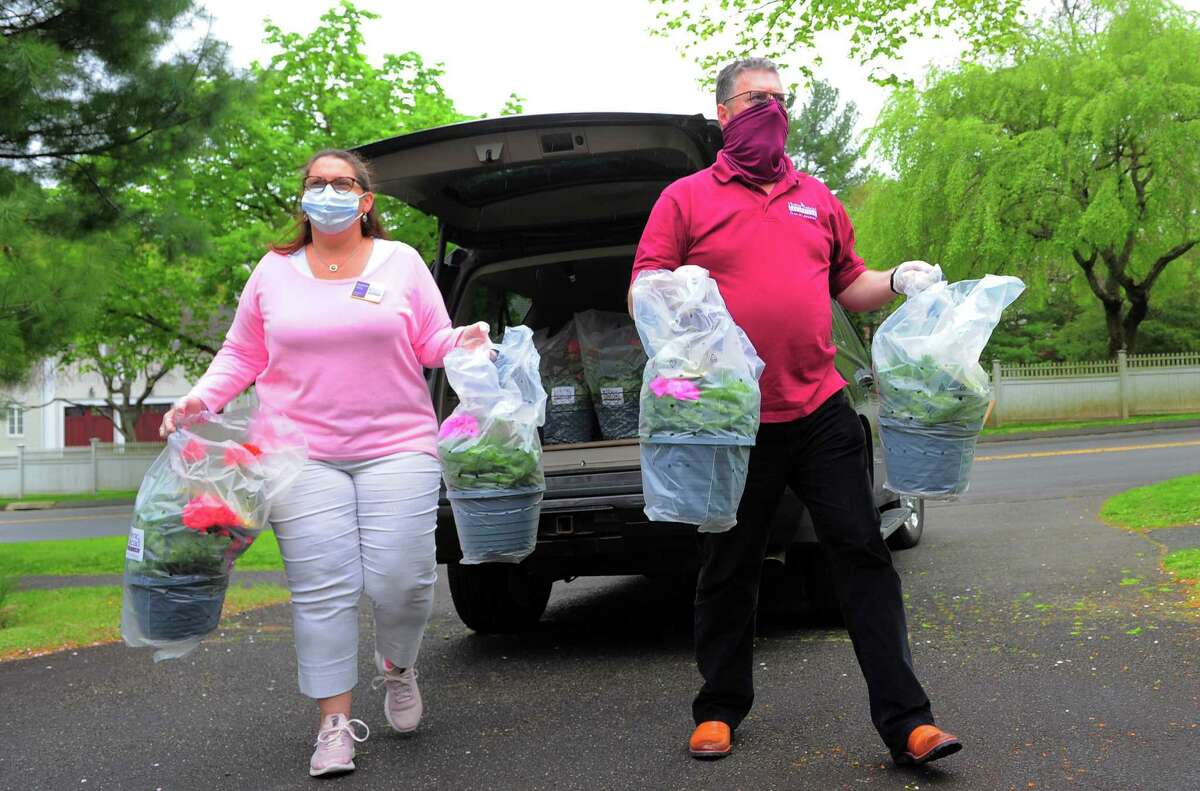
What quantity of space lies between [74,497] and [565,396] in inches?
1100

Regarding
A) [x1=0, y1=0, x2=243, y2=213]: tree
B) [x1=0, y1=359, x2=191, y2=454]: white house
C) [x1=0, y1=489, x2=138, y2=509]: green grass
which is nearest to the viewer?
[x1=0, y1=0, x2=243, y2=213]: tree

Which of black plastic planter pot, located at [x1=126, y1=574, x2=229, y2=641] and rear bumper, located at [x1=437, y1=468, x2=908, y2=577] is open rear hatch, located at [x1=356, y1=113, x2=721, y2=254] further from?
black plastic planter pot, located at [x1=126, y1=574, x2=229, y2=641]

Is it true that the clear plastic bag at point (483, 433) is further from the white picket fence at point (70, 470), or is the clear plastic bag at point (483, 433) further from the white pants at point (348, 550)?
the white picket fence at point (70, 470)

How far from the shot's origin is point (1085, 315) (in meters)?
35.8

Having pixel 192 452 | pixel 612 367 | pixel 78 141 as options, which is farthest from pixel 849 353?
pixel 78 141

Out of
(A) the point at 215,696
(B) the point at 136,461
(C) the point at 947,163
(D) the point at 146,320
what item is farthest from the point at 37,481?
(A) the point at 215,696

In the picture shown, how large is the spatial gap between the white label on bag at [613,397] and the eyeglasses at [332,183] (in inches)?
77.8

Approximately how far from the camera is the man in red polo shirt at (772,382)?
11.5 ft

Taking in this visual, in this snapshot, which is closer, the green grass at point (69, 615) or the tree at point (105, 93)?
the green grass at point (69, 615)

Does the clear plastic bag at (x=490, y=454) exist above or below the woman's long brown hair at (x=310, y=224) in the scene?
below

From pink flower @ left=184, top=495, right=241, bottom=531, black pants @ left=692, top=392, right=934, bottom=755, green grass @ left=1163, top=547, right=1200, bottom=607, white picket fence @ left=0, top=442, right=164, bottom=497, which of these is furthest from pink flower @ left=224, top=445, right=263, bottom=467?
white picket fence @ left=0, top=442, right=164, bottom=497

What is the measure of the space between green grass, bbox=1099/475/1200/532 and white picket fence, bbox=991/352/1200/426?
63.1 feet

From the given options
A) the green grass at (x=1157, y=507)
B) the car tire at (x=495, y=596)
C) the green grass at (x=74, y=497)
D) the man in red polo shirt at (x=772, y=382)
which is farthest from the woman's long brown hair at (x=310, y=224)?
the green grass at (x=74, y=497)

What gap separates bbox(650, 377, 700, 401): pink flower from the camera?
3264mm
